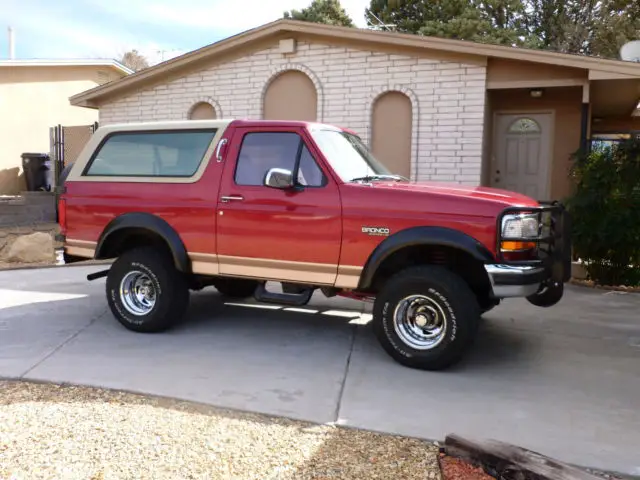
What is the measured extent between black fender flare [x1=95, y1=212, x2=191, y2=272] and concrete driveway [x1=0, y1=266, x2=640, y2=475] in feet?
2.64

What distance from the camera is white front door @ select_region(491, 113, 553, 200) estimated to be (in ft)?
39.2

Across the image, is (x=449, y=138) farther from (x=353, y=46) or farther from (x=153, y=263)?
(x=153, y=263)

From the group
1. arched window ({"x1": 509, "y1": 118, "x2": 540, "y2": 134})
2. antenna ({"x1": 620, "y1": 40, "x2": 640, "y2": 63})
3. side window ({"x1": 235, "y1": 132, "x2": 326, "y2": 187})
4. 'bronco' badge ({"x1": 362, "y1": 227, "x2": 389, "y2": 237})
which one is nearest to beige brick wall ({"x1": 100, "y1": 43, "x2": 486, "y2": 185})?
arched window ({"x1": 509, "y1": 118, "x2": 540, "y2": 134})

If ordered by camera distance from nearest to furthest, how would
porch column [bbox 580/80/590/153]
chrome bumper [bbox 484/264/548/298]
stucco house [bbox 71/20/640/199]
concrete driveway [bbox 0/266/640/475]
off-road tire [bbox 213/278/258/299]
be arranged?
1. concrete driveway [bbox 0/266/640/475]
2. chrome bumper [bbox 484/264/548/298]
3. off-road tire [bbox 213/278/258/299]
4. porch column [bbox 580/80/590/153]
5. stucco house [bbox 71/20/640/199]

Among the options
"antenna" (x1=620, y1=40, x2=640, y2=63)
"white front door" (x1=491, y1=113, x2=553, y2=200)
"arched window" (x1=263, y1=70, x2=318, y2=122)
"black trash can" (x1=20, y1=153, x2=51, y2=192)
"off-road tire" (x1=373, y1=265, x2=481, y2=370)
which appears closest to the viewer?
"off-road tire" (x1=373, y1=265, x2=481, y2=370)

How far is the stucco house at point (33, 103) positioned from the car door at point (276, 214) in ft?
49.7

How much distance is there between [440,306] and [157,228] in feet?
9.24

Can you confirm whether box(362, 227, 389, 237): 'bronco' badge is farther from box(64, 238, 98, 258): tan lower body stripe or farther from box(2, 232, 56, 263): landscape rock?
box(2, 232, 56, 263): landscape rock

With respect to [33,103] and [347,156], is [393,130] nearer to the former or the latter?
[347,156]

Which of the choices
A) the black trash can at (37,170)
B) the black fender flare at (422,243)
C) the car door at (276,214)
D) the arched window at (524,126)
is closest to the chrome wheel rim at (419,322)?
the black fender flare at (422,243)

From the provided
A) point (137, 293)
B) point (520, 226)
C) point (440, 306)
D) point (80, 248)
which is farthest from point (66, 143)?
point (520, 226)

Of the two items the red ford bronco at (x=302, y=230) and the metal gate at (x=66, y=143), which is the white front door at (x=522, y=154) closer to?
the red ford bronco at (x=302, y=230)

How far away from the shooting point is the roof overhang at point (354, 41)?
966 centimetres

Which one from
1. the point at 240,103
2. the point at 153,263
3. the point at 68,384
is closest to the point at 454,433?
the point at 68,384
